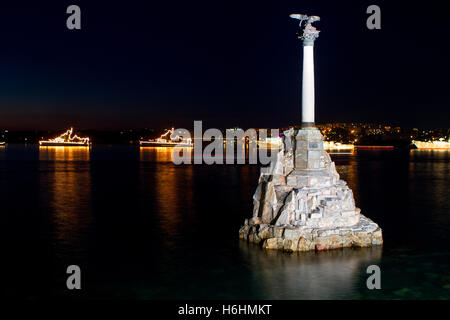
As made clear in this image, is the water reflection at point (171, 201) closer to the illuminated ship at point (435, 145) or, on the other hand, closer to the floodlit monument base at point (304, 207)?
the floodlit monument base at point (304, 207)

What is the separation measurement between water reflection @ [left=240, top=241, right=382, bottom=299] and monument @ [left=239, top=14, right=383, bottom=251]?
1.31ft

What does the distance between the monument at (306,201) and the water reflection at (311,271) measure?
0.40m

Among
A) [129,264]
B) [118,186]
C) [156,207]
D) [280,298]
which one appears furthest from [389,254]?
[118,186]

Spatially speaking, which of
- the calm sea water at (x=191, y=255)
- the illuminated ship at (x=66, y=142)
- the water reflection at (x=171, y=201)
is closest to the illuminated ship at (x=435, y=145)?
the illuminated ship at (x=66, y=142)

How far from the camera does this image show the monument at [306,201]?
15430 millimetres

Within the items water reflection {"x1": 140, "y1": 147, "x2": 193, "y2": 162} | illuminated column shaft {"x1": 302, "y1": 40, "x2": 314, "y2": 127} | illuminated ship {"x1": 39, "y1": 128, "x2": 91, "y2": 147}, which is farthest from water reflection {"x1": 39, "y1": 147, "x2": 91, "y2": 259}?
illuminated ship {"x1": 39, "y1": 128, "x2": 91, "y2": 147}

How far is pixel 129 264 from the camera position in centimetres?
1466

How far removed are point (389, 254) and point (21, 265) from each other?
1142cm

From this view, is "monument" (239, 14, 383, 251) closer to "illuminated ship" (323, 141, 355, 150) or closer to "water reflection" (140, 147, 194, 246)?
"water reflection" (140, 147, 194, 246)

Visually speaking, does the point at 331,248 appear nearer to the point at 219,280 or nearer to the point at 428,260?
the point at 428,260

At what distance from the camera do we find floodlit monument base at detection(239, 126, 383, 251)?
1541 centimetres

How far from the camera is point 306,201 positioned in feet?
51.8

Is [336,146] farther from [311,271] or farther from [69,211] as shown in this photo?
[311,271]
